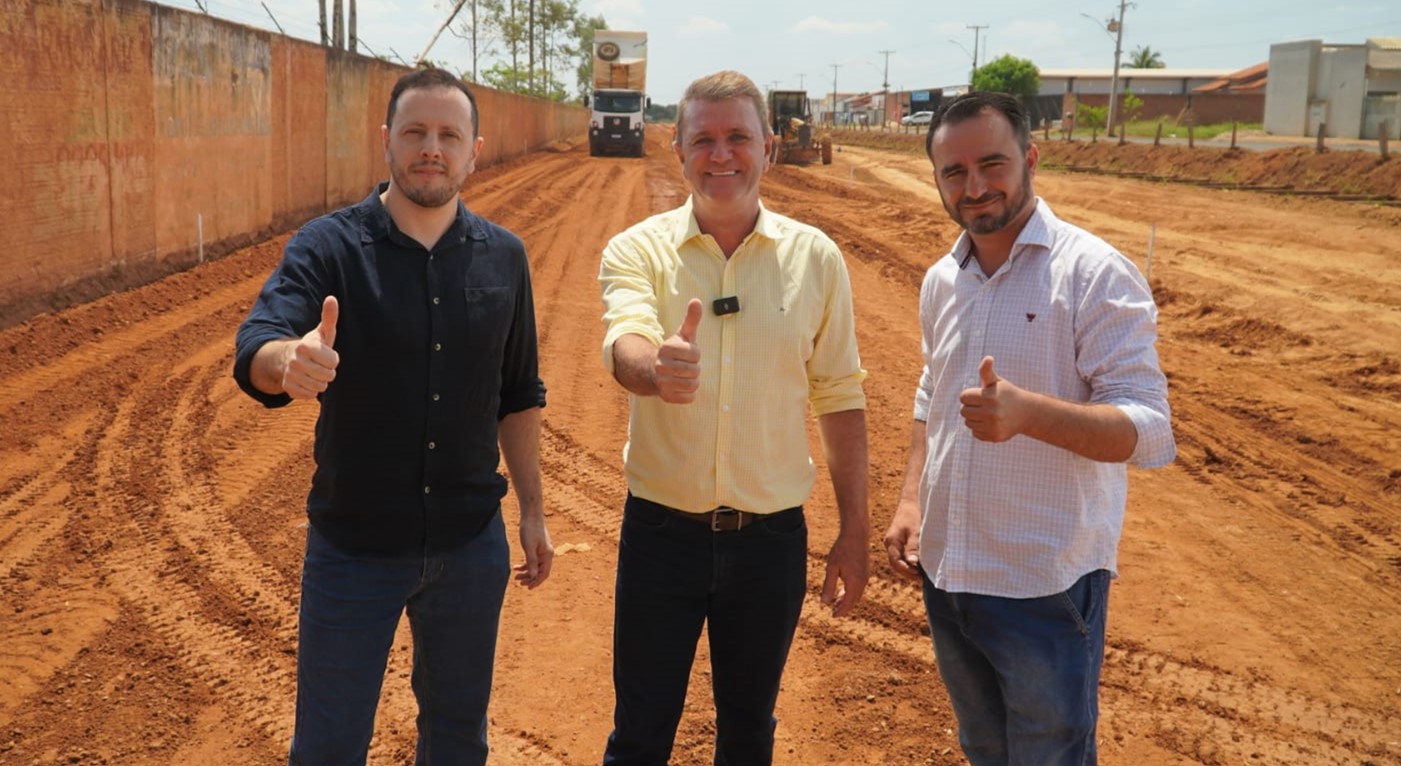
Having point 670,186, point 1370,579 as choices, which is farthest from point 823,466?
point 670,186

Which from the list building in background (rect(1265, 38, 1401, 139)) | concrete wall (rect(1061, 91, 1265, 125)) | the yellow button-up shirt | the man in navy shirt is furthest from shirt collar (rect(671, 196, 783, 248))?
concrete wall (rect(1061, 91, 1265, 125))

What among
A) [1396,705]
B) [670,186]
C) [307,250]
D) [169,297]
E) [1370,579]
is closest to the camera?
[307,250]

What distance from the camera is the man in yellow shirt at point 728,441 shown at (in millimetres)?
3070

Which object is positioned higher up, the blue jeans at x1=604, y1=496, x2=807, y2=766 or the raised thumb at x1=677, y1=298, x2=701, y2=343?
the raised thumb at x1=677, y1=298, x2=701, y2=343

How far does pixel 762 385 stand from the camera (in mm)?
3086

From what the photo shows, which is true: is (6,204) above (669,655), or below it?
above

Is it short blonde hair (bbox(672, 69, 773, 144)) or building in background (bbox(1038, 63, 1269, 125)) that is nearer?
short blonde hair (bbox(672, 69, 773, 144))

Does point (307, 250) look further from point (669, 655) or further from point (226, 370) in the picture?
point (226, 370)

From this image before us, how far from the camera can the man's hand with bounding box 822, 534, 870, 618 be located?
10.5 ft

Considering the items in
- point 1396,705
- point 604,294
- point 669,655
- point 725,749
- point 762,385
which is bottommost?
point 1396,705

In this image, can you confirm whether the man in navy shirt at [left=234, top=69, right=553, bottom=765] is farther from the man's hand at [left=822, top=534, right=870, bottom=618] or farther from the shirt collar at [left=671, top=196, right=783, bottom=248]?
the man's hand at [left=822, top=534, right=870, bottom=618]

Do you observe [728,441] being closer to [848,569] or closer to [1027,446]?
[848,569]

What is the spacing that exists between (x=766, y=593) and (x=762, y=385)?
586mm

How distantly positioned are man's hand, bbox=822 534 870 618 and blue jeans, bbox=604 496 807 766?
0.11 metres
